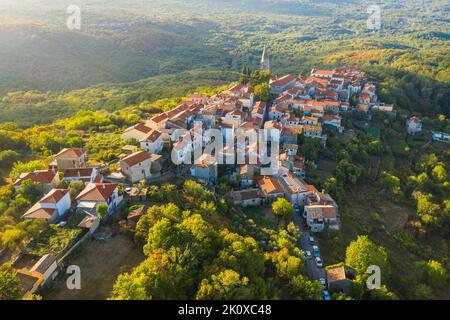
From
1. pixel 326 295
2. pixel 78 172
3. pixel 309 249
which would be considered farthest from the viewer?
pixel 78 172

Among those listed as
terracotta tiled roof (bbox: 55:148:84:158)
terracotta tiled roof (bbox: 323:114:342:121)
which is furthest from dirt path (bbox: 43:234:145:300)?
terracotta tiled roof (bbox: 323:114:342:121)

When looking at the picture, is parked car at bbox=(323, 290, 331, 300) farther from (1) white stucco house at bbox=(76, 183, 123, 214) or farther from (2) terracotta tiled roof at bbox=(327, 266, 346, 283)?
(1) white stucco house at bbox=(76, 183, 123, 214)

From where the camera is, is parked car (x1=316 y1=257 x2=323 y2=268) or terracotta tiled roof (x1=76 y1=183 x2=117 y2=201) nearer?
terracotta tiled roof (x1=76 y1=183 x2=117 y2=201)

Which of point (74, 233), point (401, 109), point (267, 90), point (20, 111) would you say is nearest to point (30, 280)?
point (74, 233)

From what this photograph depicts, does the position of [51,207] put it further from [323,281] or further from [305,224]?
[305,224]

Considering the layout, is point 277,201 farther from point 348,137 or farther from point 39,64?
point 39,64

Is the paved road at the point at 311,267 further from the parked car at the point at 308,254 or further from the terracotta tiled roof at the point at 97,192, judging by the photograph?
the terracotta tiled roof at the point at 97,192

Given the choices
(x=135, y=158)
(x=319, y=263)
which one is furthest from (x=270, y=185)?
(x=135, y=158)

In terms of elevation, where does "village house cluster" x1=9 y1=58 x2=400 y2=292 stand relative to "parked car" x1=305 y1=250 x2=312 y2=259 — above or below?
above
